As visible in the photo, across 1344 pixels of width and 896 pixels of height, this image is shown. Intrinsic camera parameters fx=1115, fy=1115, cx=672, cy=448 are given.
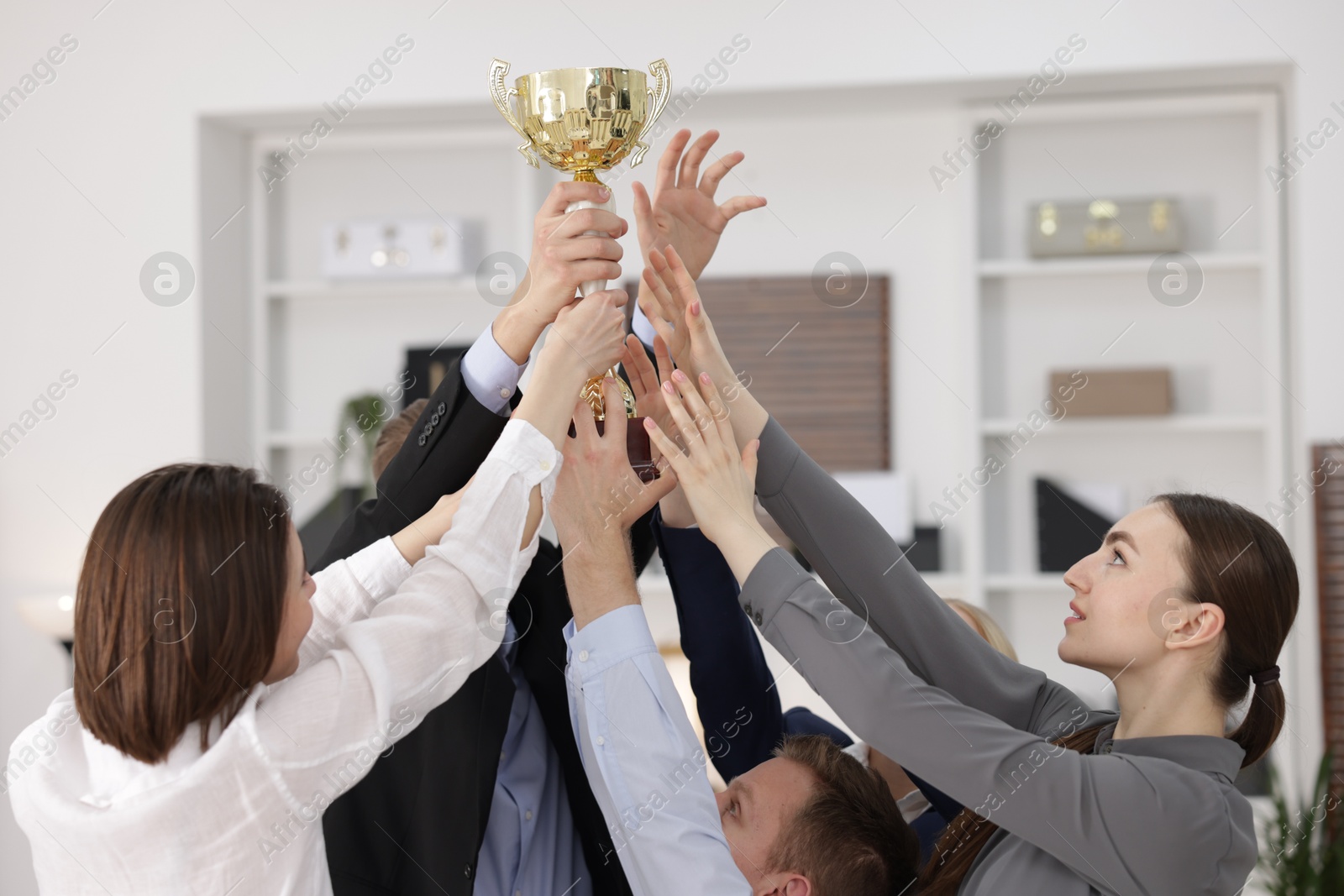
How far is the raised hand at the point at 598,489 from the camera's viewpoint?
1132mm

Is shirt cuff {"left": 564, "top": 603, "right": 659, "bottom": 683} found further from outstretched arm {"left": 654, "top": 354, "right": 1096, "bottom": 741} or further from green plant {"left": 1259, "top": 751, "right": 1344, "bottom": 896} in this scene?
green plant {"left": 1259, "top": 751, "right": 1344, "bottom": 896}

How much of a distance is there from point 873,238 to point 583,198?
2.38 metres

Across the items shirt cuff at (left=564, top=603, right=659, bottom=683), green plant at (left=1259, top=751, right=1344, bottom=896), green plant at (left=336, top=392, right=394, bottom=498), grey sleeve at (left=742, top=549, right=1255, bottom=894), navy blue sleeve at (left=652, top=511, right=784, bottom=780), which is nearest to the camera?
grey sleeve at (left=742, top=549, right=1255, bottom=894)

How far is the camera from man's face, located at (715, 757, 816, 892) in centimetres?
122

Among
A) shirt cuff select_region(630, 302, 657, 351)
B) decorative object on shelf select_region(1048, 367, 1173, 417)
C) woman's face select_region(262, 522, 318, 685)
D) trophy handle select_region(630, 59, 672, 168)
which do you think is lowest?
woman's face select_region(262, 522, 318, 685)

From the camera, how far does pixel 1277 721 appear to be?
1.14 meters

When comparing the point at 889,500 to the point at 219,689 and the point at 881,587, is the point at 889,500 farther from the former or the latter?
the point at 219,689

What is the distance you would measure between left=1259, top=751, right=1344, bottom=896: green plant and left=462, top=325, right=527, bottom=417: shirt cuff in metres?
2.45

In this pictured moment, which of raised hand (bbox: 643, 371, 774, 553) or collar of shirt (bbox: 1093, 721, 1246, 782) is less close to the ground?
raised hand (bbox: 643, 371, 774, 553)

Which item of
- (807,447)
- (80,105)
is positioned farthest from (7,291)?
(807,447)

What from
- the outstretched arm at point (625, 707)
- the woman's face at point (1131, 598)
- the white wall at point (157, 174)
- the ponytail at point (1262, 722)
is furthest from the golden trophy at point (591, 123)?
the white wall at point (157, 174)

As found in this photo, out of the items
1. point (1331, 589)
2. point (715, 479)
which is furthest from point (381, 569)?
point (1331, 589)

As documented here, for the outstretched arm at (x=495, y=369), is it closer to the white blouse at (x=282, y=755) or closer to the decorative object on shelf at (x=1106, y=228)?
the white blouse at (x=282, y=755)

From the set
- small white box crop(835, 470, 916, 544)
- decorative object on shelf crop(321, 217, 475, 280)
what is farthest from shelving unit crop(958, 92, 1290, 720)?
decorative object on shelf crop(321, 217, 475, 280)
